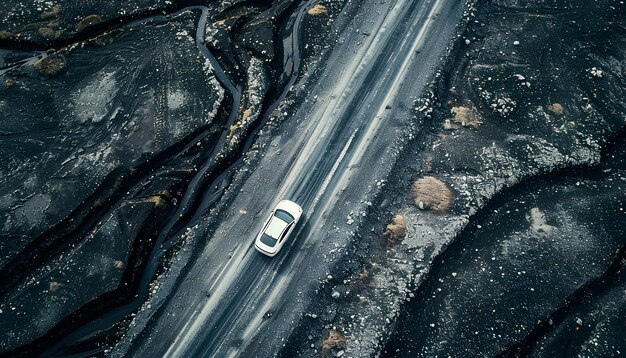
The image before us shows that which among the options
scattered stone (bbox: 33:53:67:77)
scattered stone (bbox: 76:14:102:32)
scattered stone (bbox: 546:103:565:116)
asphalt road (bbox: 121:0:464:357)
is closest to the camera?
asphalt road (bbox: 121:0:464:357)

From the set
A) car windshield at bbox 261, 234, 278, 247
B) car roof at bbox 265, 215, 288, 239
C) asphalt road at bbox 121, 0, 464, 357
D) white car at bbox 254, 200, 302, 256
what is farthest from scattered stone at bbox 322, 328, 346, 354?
car roof at bbox 265, 215, 288, 239

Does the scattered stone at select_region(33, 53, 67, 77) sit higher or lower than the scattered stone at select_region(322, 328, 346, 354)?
higher

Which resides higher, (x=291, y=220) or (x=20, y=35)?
(x=20, y=35)

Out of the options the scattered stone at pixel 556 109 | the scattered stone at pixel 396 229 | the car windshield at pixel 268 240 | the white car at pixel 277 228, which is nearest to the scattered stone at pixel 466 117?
the scattered stone at pixel 556 109

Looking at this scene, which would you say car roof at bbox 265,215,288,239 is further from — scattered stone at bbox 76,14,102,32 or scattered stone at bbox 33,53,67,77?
scattered stone at bbox 76,14,102,32

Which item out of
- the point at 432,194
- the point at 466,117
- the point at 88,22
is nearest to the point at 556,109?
the point at 466,117

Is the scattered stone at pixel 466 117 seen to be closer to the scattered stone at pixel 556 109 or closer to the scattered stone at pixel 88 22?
the scattered stone at pixel 556 109

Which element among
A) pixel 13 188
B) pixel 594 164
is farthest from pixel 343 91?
pixel 13 188

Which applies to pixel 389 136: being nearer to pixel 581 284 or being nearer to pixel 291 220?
pixel 291 220
